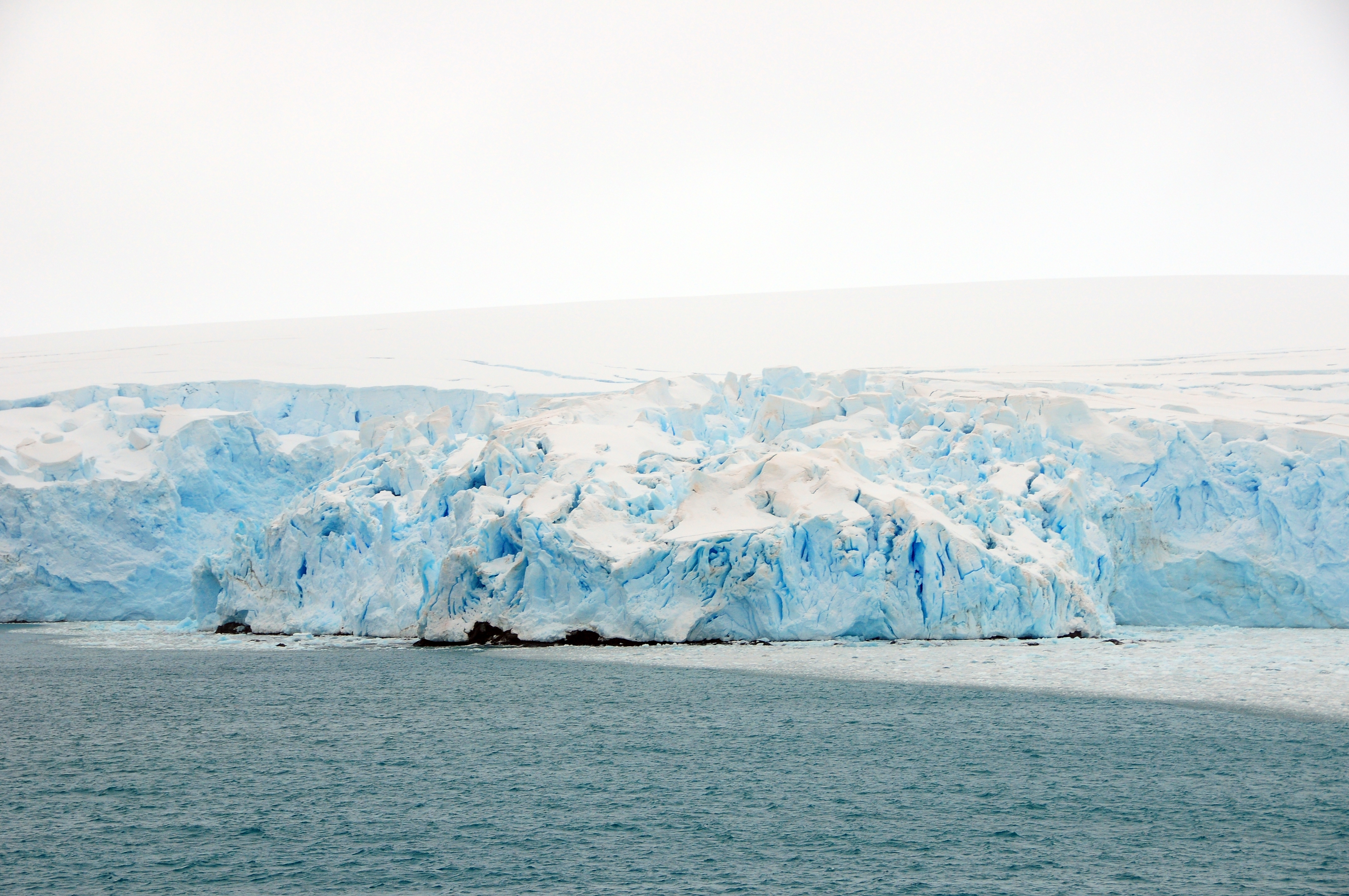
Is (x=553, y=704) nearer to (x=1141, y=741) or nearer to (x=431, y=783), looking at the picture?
(x=431, y=783)

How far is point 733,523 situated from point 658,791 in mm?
6050

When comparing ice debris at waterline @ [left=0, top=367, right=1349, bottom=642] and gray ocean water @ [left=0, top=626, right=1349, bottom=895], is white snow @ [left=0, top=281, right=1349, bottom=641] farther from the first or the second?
gray ocean water @ [left=0, top=626, right=1349, bottom=895]

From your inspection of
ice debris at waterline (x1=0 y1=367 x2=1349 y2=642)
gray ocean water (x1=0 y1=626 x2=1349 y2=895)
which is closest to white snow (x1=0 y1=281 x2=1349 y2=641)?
ice debris at waterline (x1=0 y1=367 x2=1349 y2=642)

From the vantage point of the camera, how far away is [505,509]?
13.6 m

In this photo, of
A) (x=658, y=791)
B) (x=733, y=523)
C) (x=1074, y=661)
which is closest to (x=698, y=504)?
(x=733, y=523)

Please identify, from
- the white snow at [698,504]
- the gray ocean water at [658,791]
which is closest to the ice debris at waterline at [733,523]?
the white snow at [698,504]

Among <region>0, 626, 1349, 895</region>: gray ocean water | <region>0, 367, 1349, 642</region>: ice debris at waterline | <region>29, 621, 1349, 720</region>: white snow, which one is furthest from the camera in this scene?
<region>0, 367, 1349, 642</region>: ice debris at waterline

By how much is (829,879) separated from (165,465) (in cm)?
1584

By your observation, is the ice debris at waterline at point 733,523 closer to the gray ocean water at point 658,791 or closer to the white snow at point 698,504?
→ the white snow at point 698,504

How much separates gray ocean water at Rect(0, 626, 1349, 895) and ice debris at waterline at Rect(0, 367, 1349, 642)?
2.32m

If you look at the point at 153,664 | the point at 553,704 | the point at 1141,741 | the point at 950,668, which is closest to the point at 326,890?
the point at 553,704

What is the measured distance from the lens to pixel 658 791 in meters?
6.83

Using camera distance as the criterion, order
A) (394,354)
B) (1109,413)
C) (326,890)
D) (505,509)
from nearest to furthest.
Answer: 1. (326,890)
2. (505,509)
3. (1109,413)
4. (394,354)

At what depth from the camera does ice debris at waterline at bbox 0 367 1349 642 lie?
1259 centimetres
